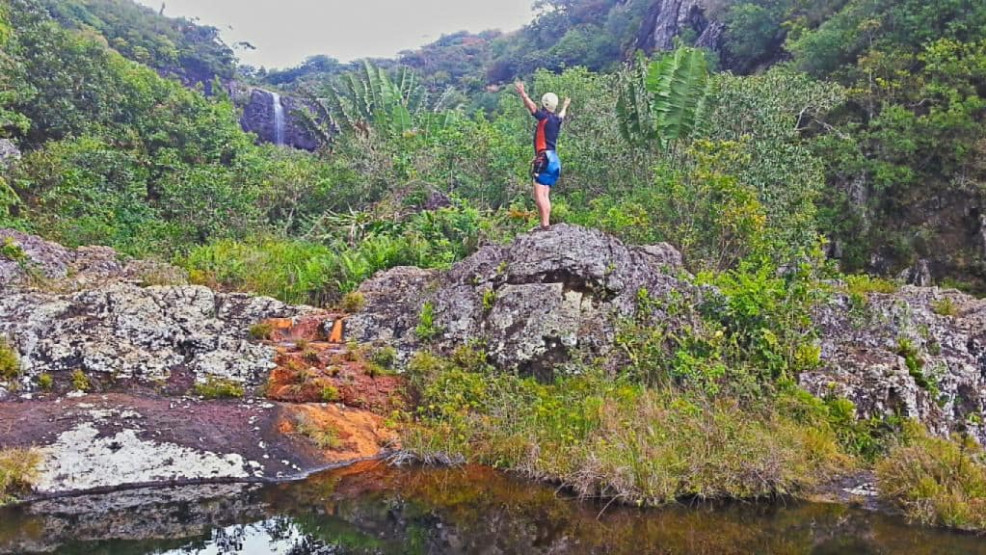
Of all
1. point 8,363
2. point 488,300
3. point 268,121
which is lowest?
point 8,363

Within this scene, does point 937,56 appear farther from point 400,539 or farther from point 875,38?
point 400,539

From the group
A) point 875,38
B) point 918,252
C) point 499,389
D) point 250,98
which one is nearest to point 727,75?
point 875,38

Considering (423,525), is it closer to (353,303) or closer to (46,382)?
(46,382)

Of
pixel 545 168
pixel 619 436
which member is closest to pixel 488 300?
pixel 545 168

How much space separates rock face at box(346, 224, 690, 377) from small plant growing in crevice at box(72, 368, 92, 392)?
9.97ft

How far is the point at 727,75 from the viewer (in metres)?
17.5

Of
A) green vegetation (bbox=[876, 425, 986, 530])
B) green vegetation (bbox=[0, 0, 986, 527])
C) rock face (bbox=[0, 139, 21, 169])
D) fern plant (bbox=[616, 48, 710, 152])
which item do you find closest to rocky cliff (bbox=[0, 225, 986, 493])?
green vegetation (bbox=[0, 0, 986, 527])

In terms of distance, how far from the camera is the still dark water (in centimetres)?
479

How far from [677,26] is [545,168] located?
29181 mm

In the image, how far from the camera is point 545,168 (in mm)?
8969

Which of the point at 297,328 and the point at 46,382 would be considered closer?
the point at 46,382

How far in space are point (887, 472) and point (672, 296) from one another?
3.06m

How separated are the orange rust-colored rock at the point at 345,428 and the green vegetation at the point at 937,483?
4.64 metres

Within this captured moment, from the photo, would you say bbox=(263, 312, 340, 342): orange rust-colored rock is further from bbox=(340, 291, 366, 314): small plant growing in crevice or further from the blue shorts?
the blue shorts
